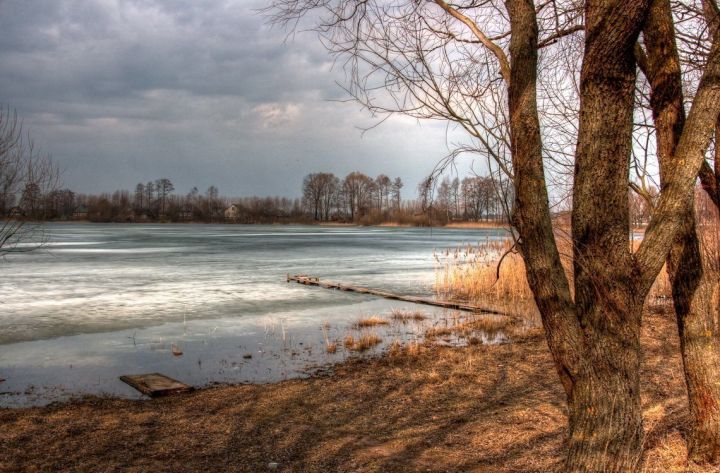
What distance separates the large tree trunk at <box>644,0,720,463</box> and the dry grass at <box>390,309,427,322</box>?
29.9ft

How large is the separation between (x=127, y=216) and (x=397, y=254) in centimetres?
9050

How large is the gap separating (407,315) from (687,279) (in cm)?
982

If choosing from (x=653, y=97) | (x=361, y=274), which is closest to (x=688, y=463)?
(x=653, y=97)

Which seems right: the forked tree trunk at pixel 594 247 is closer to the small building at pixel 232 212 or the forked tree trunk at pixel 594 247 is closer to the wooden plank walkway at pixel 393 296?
the wooden plank walkway at pixel 393 296

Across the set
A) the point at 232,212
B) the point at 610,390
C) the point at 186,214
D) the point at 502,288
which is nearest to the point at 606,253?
the point at 610,390

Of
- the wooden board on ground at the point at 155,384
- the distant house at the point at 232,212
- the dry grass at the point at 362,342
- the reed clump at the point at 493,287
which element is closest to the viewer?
the wooden board on ground at the point at 155,384

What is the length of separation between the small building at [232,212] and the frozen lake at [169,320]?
94.8 m

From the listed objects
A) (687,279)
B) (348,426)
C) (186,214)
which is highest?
(186,214)

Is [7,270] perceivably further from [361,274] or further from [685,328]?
[685,328]

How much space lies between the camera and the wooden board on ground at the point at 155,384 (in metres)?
7.52

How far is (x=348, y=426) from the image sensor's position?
5.96m

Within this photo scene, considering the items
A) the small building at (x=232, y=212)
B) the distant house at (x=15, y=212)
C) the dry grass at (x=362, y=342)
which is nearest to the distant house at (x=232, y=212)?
the small building at (x=232, y=212)

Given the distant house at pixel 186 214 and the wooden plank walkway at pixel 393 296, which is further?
the distant house at pixel 186 214

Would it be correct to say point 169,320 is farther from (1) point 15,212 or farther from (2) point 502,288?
(2) point 502,288
